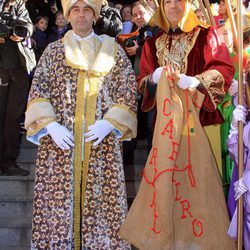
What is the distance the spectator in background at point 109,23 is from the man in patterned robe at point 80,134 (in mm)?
1538

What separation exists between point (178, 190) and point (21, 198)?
1926 mm

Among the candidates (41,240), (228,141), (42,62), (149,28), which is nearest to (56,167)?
(41,240)

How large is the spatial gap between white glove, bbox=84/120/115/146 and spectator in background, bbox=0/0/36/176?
5.85 ft

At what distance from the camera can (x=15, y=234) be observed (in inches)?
199

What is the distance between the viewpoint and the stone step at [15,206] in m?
5.30

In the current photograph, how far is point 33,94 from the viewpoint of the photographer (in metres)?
4.05

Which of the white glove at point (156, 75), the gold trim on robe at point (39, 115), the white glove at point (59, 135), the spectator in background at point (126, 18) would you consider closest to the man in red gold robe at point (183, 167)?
the white glove at point (156, 75)

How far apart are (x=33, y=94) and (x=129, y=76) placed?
69 cm

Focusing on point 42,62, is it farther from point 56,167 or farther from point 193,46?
point 193,46

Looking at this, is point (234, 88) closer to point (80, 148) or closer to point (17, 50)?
point (80, 148)

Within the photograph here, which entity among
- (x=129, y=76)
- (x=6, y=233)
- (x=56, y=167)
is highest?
(x=129, y=76)

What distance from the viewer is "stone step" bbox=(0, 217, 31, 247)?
199 inches

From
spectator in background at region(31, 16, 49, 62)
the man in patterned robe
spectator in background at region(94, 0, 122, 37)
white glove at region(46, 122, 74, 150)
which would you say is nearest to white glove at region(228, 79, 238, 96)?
the man in patterned robe

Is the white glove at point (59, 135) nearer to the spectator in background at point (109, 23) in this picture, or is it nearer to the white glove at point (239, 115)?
the white glove at point (239, 115)
